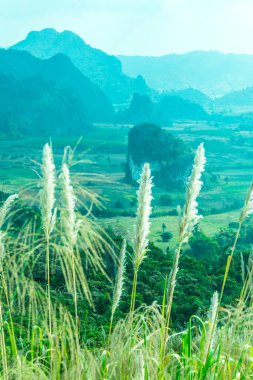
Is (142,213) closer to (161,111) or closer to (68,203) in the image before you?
(68,203)

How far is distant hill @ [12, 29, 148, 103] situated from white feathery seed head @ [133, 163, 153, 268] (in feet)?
484

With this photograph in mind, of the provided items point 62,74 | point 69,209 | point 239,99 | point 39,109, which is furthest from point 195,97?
point 69,209

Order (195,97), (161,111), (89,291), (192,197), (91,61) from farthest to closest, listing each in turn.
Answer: (91,61), (195,97), (161,111), (89,291), (192,197)

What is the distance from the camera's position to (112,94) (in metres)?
153

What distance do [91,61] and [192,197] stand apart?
561ft

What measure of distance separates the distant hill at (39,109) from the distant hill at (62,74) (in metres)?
11.6

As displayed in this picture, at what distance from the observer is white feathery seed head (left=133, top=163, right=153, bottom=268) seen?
1587mm

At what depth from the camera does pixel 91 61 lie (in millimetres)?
167000

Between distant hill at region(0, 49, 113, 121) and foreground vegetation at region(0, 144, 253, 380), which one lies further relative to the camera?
distant hill at region(0, 49, 113, 121)

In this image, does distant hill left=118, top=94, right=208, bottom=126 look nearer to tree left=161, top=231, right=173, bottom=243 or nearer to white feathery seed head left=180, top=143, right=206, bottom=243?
tree left=161, top=231, right=173, bottom=243

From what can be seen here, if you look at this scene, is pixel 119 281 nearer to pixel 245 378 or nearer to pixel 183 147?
pixel 245 378

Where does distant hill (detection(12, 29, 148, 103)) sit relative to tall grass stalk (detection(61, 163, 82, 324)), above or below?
above

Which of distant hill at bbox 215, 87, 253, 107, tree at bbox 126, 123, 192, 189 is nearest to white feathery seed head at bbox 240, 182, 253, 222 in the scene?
tree at bbox 126, 123, 192, 189

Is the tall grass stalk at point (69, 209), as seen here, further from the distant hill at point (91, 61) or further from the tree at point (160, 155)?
the distant hill at point (91, 61)
